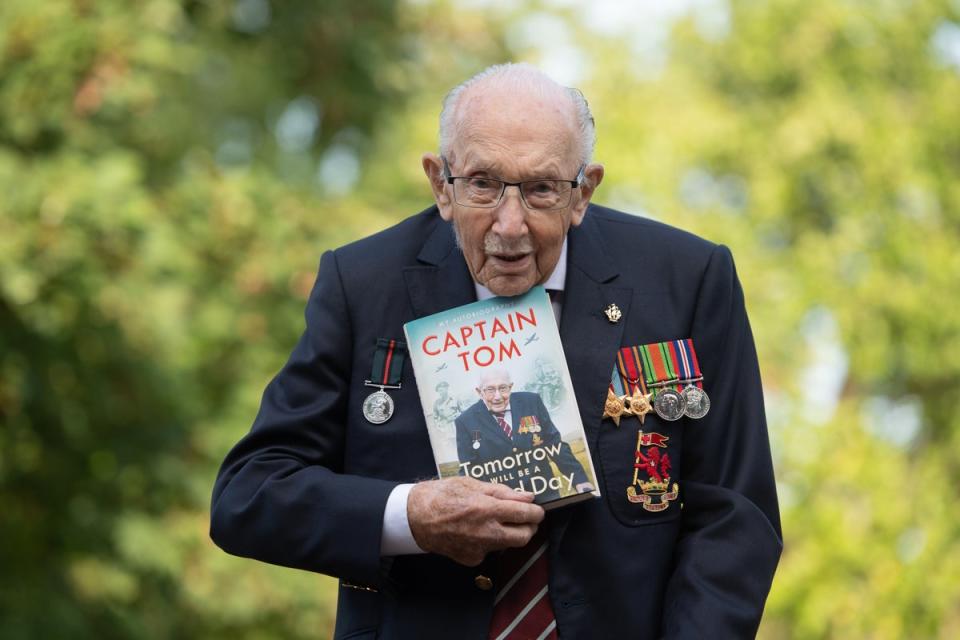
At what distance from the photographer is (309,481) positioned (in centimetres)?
289

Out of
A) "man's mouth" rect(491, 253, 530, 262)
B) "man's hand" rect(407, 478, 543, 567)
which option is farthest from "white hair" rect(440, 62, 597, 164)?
"man's hand" rect(407, 478, 543, 567)

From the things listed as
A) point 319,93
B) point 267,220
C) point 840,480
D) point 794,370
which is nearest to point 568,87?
point 267,220

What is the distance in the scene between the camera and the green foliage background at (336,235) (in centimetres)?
787

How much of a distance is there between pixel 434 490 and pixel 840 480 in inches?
440

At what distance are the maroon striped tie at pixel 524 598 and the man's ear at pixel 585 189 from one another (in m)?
0.64

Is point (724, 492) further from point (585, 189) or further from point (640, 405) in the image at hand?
point (585, 189)

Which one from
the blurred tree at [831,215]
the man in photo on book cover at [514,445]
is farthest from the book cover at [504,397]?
the blurred tree at [831,215]

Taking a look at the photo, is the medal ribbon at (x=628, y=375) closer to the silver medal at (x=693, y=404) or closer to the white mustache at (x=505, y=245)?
the silver medal at (x=693, y=404)

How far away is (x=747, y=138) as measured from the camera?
1736 cm

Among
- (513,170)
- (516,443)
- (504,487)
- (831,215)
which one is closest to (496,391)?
(516,443)

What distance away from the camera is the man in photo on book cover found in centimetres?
279

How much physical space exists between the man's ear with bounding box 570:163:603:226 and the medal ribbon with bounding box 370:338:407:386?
45 cm

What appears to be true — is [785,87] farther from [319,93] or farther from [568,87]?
[568,87]

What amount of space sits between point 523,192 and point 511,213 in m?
0.05
